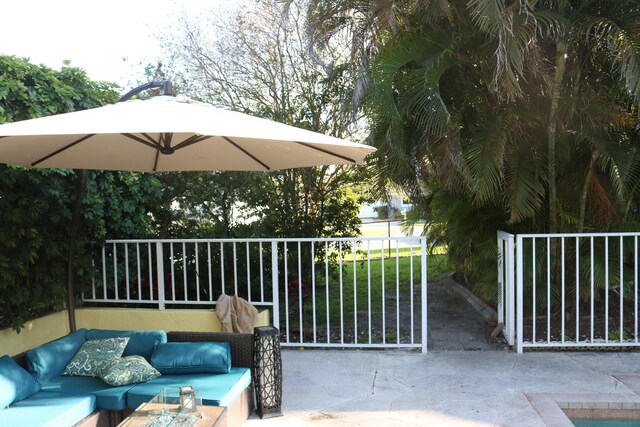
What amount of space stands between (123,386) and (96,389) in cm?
17

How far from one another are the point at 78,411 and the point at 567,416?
3224mm

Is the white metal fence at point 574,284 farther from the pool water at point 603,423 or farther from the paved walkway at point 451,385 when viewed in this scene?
the pool water at point 603,423

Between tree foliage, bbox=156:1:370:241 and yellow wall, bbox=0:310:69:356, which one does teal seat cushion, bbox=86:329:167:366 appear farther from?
tree foliage, bbox=156:1:370:241

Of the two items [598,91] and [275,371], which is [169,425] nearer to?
[275,371]

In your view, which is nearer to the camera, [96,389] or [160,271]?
[96,389]

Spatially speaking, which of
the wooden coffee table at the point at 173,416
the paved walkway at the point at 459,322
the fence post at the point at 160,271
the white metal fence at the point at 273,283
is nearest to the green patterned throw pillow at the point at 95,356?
the wooden coffee table at the point at 173,416

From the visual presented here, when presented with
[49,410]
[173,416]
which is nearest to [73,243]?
[49,410]

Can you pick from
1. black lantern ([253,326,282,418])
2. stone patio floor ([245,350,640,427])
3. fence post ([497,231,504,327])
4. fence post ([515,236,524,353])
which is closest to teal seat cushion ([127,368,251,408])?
black lantern ([253,326,282,418])

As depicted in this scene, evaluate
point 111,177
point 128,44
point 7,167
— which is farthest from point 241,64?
point 7,167

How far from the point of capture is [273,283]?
544 centimetres

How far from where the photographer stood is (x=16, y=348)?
15.5 ft

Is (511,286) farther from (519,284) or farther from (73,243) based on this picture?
(73,243)

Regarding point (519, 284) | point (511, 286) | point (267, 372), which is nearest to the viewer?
point (267, 372)

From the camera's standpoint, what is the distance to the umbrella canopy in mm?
2797
